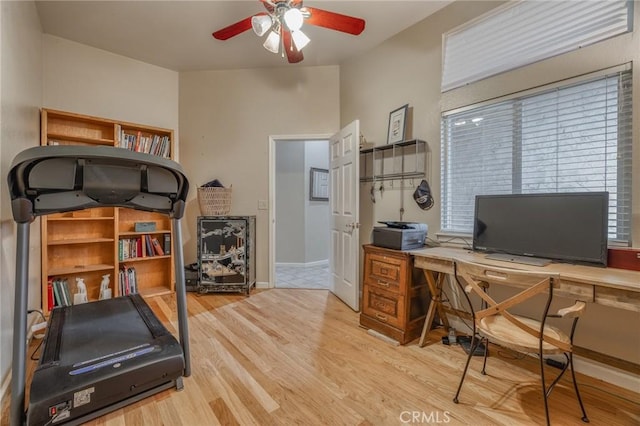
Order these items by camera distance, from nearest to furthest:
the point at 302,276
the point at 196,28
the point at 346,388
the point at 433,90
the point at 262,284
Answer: the point at 346,388, the point at 433,90, the point at 196,28, the point at 262,284, the point at 302,276

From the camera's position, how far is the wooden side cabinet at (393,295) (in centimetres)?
227

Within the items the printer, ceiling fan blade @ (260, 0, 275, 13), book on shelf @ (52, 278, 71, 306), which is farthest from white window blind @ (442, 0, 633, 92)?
book on shelf @ (52, 278, 71, 306)

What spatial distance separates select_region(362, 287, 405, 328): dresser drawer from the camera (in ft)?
7.51

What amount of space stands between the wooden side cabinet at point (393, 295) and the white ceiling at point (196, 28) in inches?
87.2

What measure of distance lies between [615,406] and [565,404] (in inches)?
10.2

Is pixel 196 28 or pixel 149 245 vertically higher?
pixel 196 28

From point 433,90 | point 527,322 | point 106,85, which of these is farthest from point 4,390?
point 433,90

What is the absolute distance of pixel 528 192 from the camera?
83.7 inches

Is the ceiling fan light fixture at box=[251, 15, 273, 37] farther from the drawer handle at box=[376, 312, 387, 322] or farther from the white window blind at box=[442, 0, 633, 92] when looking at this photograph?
the drawer handle at box=[376, 312, 387, 322]

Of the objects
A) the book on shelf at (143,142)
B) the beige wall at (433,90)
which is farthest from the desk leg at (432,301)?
the book on shelf at (143,142)

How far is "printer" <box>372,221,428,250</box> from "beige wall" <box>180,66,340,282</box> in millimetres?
1808

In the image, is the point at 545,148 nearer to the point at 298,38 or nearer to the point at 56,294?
the point at 298,38

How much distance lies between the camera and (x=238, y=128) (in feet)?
12.6

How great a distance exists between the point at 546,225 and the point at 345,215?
1807mm
